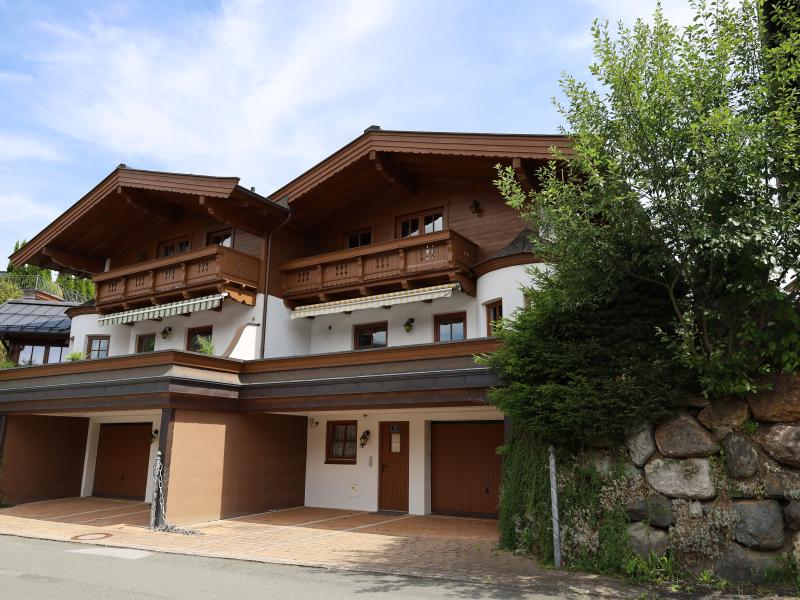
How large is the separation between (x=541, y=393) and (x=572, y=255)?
2.19m

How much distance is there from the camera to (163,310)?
63.5 feet

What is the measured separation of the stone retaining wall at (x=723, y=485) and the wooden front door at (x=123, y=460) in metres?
15.5

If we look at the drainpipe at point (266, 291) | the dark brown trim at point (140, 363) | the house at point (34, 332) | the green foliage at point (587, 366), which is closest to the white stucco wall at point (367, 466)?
the drainpipe at point (266, 291)

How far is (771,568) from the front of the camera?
8.07m

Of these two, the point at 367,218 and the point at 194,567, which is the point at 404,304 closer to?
the point at 367,218

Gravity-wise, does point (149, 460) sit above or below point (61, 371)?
below

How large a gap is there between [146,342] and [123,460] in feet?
13.2

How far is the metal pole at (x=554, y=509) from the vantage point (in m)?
9.32

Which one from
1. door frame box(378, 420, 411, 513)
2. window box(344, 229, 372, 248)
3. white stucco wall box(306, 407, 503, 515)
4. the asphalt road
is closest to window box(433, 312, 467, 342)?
white stucco wall box(306, 407, 503, 515)

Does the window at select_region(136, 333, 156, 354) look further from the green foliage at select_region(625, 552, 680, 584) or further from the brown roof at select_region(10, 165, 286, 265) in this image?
the green foliage at select_region(625, 552, 680, 584)

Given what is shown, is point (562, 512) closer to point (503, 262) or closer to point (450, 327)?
point (503, 262)

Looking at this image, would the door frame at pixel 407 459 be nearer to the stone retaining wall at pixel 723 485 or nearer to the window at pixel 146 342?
the stone retaining wall at pixel 723 485

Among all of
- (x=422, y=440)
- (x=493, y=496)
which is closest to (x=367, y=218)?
(x=422, y=440)

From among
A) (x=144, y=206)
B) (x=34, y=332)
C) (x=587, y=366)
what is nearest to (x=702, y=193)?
(x=587, y=366)
